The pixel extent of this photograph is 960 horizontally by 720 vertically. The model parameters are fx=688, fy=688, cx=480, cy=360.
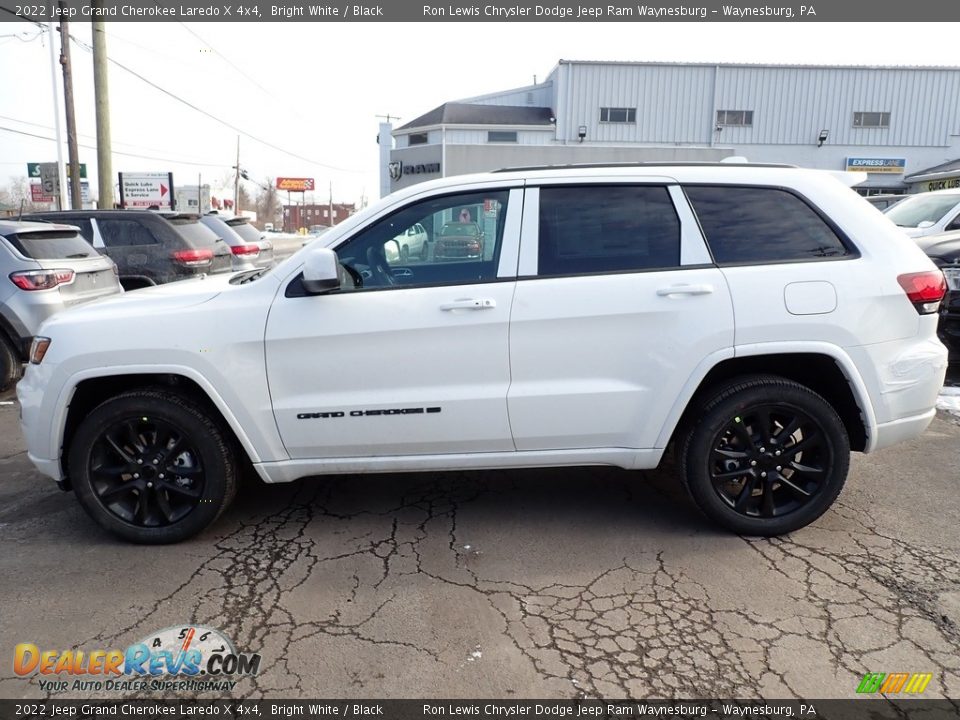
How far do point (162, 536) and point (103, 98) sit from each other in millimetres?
14881

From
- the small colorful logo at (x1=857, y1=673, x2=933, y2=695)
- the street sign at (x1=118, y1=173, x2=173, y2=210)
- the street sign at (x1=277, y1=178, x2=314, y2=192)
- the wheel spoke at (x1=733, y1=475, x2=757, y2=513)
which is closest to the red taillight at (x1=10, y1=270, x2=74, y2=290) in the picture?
the wheel spoke at (x1=733, y1=475, x2=757, y2=513)

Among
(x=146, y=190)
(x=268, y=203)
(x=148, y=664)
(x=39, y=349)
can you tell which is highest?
(x=268, y=203)

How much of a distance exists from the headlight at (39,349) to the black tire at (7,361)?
3787mm

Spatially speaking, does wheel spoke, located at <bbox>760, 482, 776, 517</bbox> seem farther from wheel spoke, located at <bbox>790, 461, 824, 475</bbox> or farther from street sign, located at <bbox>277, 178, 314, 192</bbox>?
street sign, located at <bbox>277, 178, 314, 192</bbox>

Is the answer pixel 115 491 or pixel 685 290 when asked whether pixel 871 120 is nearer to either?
pixel 685 290

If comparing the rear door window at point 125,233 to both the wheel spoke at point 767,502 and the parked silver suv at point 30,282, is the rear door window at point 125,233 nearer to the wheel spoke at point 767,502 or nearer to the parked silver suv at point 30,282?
the parked silver suv at point 30,282

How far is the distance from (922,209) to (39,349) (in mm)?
10633

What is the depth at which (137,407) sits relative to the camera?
11.3 feet

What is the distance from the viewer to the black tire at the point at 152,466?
11.4 ft

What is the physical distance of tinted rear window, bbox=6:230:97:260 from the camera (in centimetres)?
681

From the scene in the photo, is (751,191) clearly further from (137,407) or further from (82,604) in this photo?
(82,604)

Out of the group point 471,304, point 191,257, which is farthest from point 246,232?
point 471,304

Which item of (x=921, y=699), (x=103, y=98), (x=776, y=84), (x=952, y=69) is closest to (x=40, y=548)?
(x=921, y=699)

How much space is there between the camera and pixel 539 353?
3361 millimetres
